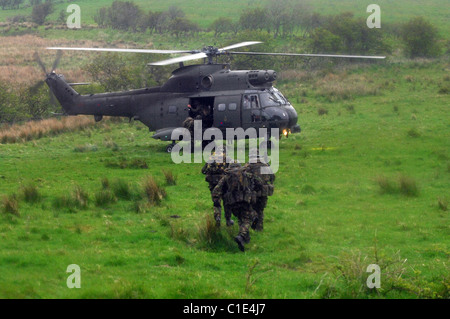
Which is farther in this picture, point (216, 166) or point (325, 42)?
point (325, 42)

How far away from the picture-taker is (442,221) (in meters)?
12.2

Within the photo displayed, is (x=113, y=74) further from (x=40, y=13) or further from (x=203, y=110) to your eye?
(x=40, y=13)

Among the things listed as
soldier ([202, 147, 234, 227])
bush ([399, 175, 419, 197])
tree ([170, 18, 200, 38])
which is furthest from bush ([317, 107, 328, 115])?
tree ([170, 18, 200, 38])

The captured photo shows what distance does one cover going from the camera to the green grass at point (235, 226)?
811 centimetres

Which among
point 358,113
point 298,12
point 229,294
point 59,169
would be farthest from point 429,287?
point 298,12

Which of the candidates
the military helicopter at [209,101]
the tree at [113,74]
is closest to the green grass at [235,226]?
the military helicopter at [209,101]

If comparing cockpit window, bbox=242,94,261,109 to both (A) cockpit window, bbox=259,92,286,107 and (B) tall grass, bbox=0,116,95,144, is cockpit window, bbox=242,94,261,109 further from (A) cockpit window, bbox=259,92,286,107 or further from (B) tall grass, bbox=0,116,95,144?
(B) tall grass, bbox=0,116,95,144

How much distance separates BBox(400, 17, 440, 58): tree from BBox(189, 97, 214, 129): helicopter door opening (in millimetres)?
29098

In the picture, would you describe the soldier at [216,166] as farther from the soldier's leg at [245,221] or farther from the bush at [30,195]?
the bush at [30,195]

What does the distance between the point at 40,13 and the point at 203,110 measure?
6528 centimetres

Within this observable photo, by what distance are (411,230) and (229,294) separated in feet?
17.6

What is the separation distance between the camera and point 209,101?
67.3 ft

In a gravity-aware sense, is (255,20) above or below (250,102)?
above

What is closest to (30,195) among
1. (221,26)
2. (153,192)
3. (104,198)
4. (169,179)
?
(104,198)
